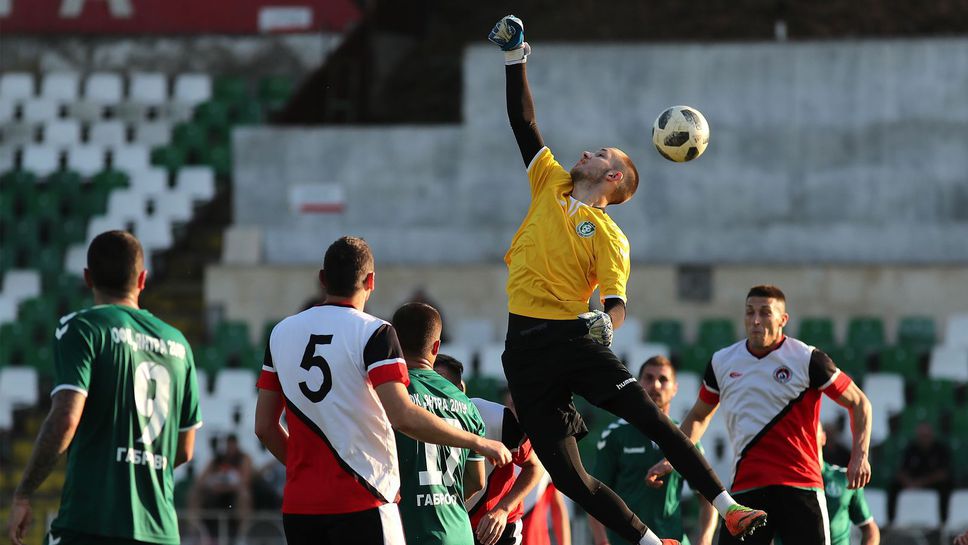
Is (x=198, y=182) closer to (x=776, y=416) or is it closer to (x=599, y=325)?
(x=776, y=416)

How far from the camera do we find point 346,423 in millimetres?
6785

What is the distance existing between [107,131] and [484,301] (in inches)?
323

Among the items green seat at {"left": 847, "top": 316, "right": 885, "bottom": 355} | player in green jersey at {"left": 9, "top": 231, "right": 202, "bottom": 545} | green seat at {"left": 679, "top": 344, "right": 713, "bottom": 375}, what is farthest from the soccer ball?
green seat at {"left": 847, "top": 316, "right": 885, "bottom": 355}

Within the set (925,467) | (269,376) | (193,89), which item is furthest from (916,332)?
(269,376)

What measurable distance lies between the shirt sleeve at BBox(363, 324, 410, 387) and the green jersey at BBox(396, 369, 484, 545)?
0.45 meters

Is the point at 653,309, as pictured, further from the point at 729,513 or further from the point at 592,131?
the point at 729,513

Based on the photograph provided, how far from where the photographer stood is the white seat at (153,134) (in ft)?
85.2

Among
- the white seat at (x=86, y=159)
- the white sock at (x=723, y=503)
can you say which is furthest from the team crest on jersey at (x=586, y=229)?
the white seat at (x=86, y=159)

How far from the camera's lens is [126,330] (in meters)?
6.82

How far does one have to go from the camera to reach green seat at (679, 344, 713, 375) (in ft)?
62.1

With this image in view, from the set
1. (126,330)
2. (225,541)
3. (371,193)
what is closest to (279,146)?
(371,193)

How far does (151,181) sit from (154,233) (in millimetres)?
1294

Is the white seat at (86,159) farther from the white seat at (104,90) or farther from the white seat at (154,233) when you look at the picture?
the white seat at (154,233)

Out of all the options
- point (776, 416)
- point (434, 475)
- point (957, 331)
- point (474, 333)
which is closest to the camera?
point (434, 475)
